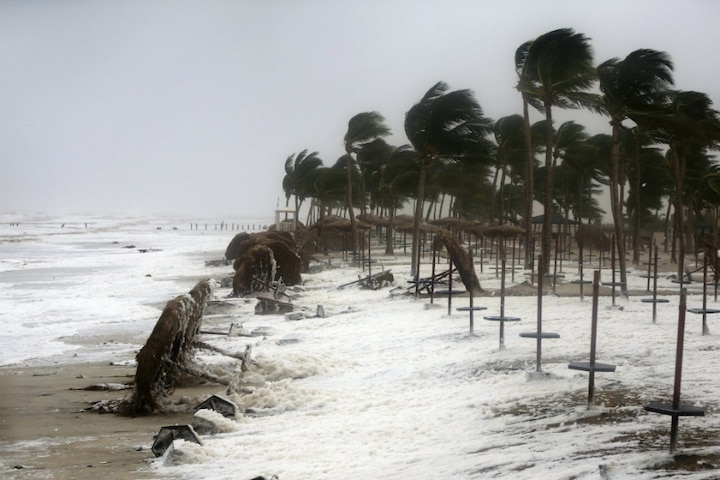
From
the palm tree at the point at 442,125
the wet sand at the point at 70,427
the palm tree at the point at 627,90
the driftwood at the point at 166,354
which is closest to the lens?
the wet sand at the point at 70,427

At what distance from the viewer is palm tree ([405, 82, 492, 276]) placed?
2939 centimetres

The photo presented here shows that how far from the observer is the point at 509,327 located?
13406 millimetres

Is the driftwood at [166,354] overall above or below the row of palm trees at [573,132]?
below

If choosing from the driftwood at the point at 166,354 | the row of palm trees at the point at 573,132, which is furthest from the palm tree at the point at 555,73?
the driftwood at the point at 166,354

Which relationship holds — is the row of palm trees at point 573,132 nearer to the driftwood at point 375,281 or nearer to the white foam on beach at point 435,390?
the driftwood at point 375,281

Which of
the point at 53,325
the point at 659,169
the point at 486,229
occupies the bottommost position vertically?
the point at 53,325

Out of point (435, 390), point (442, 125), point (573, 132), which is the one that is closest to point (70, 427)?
point (435, 390)

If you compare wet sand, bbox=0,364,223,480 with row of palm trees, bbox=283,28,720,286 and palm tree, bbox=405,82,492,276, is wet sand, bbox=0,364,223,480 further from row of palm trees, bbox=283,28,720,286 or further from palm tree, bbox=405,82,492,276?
palm tree, bbox=405,82,492,276

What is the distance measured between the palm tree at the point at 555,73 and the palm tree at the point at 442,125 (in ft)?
13.1

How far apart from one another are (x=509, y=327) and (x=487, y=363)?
10.5ft

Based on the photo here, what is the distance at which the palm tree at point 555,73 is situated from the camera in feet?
78.5

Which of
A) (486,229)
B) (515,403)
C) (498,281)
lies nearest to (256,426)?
(515,403)

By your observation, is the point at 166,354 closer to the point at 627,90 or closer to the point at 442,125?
the point at 627,90

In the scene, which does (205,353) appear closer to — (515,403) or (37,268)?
(515,403)
